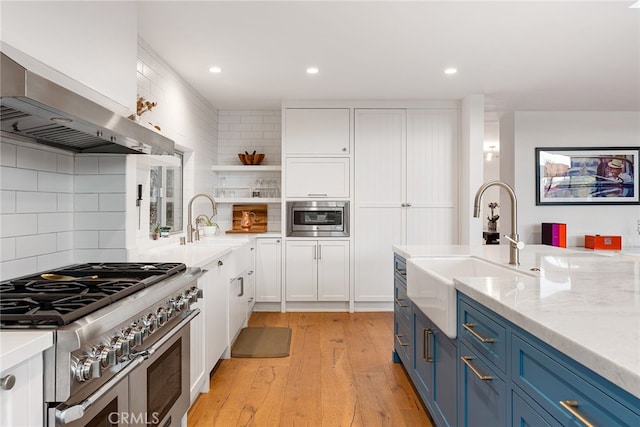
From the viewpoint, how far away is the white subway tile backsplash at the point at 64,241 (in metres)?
2.18

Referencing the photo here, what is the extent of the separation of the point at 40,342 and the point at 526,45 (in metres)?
3.51

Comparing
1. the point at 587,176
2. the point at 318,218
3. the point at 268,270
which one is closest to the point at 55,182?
the point at 268,270

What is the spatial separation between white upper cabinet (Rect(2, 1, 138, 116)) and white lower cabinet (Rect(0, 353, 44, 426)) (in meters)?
1.05

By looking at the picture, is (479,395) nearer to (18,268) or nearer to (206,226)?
(18,268)

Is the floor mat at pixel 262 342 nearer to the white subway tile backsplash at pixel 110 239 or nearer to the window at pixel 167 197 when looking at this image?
the window at pixel 167 197

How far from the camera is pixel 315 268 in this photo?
4.87 metres

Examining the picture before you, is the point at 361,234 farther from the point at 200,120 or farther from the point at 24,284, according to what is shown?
the point at 24,284

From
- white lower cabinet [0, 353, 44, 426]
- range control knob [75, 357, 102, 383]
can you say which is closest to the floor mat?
range control knob [75, 357, 102, 383]

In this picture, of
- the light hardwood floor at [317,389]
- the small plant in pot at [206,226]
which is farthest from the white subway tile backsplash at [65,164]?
the small plant in pot at [206,226]

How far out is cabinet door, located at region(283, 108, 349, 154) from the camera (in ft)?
15.9

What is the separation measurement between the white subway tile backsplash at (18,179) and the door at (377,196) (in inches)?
134

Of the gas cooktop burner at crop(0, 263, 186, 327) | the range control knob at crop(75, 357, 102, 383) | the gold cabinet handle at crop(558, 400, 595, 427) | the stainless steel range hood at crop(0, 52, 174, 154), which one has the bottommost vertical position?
the gold cabinet handle at crop(558, 400, 595, 427)

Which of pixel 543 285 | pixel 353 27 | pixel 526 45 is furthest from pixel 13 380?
pixel 526 45

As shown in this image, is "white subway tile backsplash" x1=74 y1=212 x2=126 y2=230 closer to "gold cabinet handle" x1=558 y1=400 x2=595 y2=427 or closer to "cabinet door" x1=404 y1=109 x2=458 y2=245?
"gold cabinet handle" x1=558 y1=400 x2=595 y2=427
